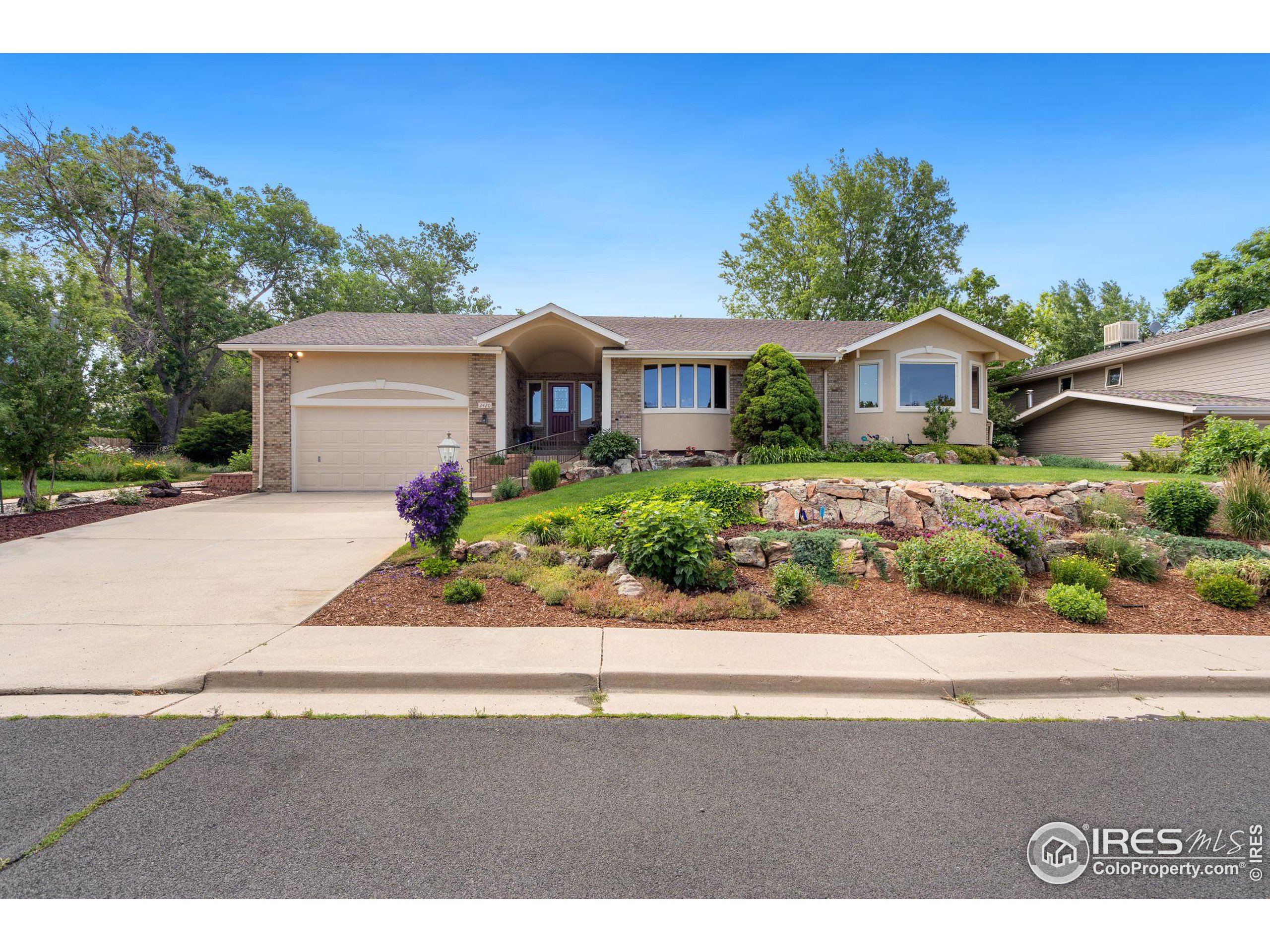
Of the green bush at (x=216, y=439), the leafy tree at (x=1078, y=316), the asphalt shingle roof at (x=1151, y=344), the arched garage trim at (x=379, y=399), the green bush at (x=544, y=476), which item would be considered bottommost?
the green bush at (x=544, y=476)

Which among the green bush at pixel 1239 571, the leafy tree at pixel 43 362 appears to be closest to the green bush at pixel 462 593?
the green bush at pixel 1239 571

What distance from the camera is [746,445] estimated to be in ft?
53.5

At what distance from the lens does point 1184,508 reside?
852 centimetres

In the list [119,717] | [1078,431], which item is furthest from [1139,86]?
[1078,431]

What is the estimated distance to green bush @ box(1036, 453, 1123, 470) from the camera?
15727 millimetres

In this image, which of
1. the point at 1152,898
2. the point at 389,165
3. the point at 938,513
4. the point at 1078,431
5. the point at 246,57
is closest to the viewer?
the point at 1152,898

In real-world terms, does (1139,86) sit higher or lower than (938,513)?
higher

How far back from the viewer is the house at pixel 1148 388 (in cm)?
1636

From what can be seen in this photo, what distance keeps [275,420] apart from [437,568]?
40.9 ft

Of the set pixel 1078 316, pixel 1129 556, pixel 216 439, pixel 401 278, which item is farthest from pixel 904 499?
pixel 401 278

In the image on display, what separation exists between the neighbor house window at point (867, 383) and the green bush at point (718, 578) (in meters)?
13.2

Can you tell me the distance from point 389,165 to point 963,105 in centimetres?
1435

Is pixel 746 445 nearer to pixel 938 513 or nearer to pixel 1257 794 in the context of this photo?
pixel 938 513

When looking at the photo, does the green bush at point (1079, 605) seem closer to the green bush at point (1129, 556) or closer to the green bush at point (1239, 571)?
the green bush at point (1129, 556)
